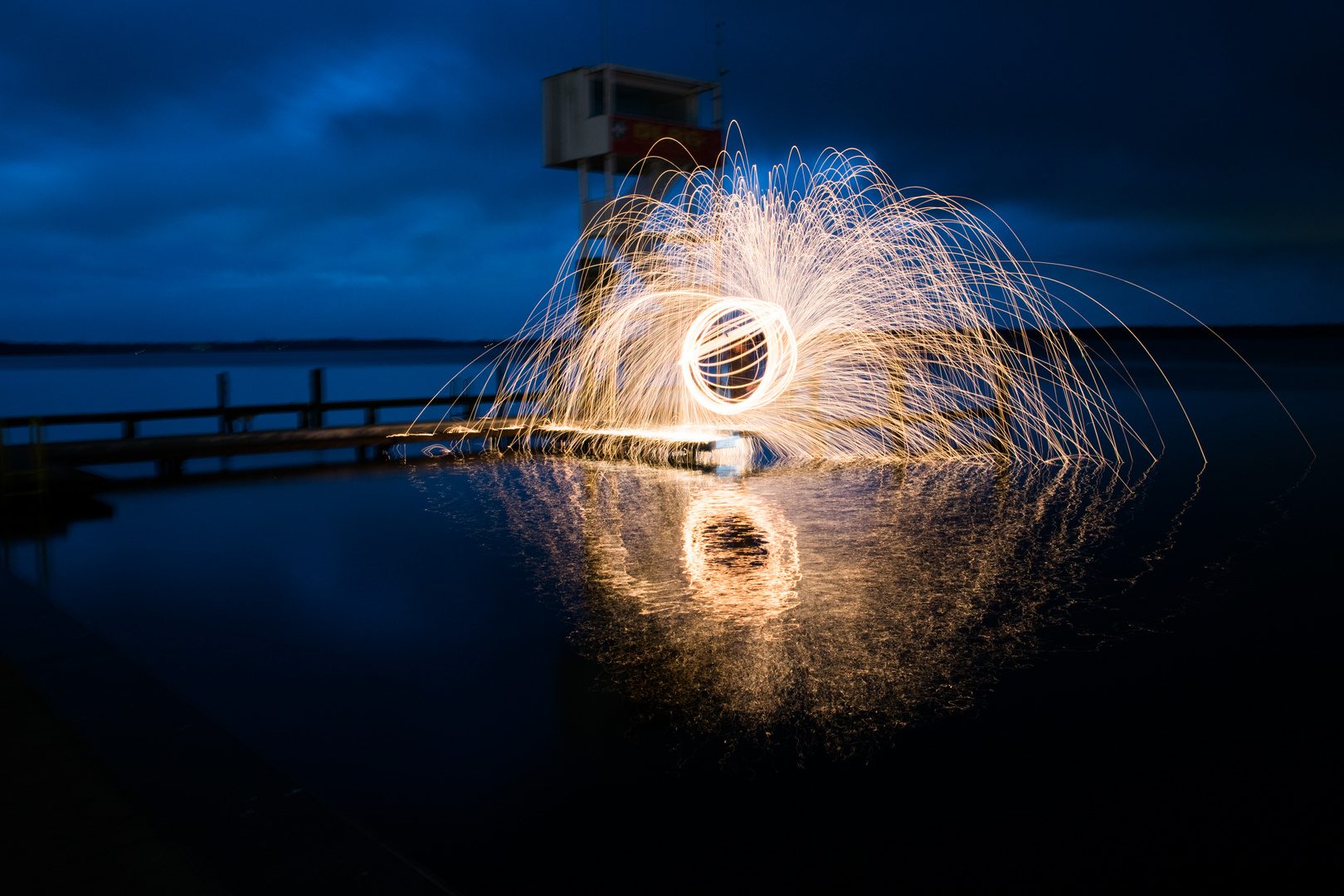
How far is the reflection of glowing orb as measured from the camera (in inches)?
472

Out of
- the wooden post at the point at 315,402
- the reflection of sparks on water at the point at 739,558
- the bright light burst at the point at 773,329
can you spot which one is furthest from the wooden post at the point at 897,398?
the wooden post at the point at 315,402

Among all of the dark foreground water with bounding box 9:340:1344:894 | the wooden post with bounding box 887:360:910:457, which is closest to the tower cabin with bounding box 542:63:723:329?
the wooden post with bounding box 887:360:910:457

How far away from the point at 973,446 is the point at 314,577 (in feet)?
35.1

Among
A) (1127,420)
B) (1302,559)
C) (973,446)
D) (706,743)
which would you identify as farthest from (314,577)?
(1127,420)

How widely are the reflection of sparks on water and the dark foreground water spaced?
0.13ft

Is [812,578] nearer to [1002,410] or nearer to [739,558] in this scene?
[739,558]

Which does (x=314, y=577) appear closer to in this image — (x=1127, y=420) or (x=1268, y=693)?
Result: (x=1268, y=693)

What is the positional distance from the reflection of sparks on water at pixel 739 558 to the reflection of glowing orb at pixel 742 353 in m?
3.14

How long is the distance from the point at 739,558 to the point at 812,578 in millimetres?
744

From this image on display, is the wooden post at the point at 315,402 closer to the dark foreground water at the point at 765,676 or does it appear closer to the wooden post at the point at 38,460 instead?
the wooden post at the point at 38,460

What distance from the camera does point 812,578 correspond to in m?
6.20

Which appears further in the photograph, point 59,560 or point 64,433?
point 64,433

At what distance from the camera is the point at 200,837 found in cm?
273

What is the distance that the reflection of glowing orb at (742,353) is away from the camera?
11992mm
